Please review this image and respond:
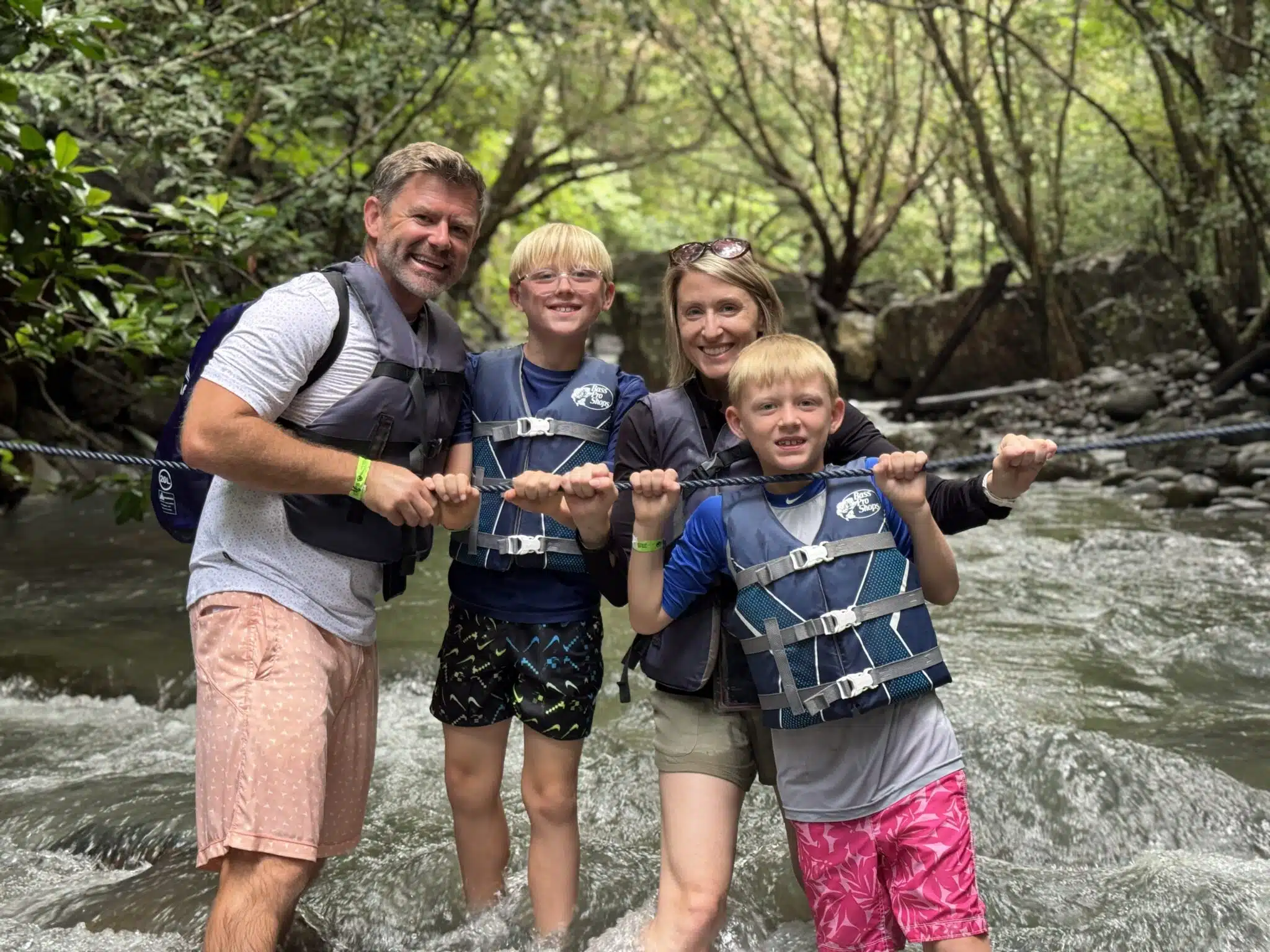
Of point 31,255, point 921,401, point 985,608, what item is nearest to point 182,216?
point 31,255

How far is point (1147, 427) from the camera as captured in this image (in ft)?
43.1

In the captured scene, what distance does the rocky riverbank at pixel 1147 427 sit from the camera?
10523mm

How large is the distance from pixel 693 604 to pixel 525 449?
0.59 metres

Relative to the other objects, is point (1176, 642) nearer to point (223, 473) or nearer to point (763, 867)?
point (763, 867)

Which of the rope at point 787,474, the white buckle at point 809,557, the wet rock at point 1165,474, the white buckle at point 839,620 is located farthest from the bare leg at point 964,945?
the wet rock at point 1165,474

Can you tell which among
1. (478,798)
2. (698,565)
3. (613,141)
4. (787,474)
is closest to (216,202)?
(478,798)

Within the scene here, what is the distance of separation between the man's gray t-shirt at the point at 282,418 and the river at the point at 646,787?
110 cm

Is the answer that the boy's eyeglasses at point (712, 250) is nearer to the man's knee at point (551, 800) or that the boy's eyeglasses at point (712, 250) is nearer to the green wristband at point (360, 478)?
the green wristband at point (360, 478)

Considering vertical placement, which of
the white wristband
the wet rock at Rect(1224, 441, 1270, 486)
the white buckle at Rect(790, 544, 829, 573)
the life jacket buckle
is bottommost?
the wet rock at Rect(1224, 441, 1270, 486)

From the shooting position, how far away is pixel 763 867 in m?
3.55

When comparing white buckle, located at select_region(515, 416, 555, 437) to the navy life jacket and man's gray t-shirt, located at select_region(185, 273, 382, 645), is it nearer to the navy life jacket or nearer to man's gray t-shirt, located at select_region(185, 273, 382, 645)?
the navy life jacket

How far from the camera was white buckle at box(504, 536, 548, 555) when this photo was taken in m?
2.78

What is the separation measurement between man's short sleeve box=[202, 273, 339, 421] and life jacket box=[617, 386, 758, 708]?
0.79m

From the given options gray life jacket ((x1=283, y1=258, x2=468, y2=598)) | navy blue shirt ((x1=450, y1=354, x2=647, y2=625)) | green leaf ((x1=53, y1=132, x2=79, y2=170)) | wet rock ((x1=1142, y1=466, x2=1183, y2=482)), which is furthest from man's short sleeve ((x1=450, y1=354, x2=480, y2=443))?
wet rock ((x1=1142, y1=466, x2=1183, y2=482))
